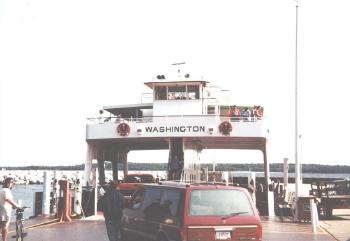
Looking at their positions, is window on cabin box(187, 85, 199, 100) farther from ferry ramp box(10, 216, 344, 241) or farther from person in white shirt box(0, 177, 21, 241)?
person in white shirt box(0, 177, 21, 241)

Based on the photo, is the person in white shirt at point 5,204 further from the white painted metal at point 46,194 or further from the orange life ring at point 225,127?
the orange life ring at point 225,127

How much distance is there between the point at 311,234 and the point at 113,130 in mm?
12496

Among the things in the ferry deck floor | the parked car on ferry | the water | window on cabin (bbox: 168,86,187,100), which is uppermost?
window on cabin (bbox: 168,86,187,100)

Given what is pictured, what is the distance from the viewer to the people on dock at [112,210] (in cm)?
1192

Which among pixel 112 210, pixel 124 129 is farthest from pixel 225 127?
pixel 112 210

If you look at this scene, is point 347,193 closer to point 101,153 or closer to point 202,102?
point 202,102

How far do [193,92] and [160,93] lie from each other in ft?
5.65

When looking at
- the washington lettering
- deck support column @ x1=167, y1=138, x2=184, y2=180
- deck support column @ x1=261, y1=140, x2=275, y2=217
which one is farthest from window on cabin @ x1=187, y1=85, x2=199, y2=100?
deck support column @ x1=261, y1=140, x2=275, y2=217

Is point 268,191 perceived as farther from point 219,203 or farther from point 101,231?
point 219,203

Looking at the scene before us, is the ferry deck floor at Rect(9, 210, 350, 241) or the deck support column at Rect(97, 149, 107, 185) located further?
the deck support column at Rect(97, 149, 107, 185)

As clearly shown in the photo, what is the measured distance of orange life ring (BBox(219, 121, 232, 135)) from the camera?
82.9 ft

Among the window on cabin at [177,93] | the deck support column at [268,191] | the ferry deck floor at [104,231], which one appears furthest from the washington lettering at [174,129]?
the ferry deck floor at [104,231]

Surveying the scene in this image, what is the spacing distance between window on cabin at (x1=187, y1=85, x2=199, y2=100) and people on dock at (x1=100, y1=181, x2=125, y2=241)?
16.6 meters

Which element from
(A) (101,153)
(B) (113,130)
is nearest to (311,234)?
(B) (113,130)
